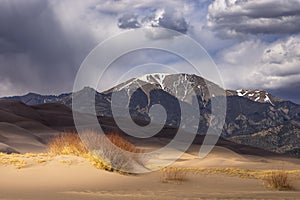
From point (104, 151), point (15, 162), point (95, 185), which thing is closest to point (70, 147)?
point (15, 162)

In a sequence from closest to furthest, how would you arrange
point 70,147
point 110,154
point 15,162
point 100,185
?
1. point 100,185
2. point 110,154
3. point 15,162
4. point 70,147

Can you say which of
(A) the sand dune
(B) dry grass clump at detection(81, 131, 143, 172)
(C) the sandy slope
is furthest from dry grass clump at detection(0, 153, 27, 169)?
(B) dry grass clump at detection(81, 131, 143, 172)

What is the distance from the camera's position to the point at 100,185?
72.3ft

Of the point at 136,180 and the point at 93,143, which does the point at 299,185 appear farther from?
the point at 93,143

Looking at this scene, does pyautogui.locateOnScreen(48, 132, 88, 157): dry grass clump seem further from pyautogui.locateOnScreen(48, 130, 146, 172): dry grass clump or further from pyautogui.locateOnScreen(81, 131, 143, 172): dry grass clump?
pyautogui.locateOnScreen(81, 131, 143, 172): dry grass clump

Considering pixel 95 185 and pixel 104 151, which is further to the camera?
pixel 104 151

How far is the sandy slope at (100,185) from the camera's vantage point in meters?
18.7

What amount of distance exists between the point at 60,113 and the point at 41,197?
333ft

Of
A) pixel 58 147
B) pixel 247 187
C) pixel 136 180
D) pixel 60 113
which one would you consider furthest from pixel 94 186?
pixel 60 113

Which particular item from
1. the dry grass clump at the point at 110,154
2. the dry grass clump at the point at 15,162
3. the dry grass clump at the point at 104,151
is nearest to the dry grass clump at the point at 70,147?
the dry grass clump at the point at 104,151

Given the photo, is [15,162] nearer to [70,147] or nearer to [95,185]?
[70,147]

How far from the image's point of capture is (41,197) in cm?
1789

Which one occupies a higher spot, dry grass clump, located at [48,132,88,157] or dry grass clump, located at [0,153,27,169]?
dry grass clump, located at [48,132,88,157]

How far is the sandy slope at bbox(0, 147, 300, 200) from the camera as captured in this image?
18.7m
